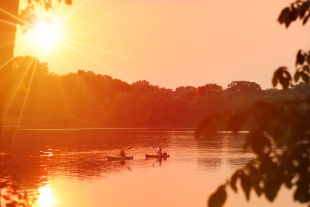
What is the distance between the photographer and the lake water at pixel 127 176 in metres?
47.7

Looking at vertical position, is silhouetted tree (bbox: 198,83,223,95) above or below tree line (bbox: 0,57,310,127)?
above

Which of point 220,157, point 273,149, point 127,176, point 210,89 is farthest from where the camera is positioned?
point 210,89


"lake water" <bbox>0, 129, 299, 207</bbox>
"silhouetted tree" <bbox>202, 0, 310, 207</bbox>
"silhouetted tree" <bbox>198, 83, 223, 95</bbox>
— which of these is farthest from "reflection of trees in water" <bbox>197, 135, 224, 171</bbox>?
"silhouetted tree" <bbox>198, 83, 223, 95</bbox>

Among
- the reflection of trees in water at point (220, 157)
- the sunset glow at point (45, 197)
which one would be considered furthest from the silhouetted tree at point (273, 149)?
the reflection of trees in water at point (220, 157)

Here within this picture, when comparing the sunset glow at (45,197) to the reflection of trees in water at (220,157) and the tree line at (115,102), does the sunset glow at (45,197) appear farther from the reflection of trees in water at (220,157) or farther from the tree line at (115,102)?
the tree line at (115,102)

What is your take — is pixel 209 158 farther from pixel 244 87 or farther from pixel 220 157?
pixel 244 87

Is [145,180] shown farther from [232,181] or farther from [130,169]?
[232,181]

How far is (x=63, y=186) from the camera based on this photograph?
54656 millimetres

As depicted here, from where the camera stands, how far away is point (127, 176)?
211 ft

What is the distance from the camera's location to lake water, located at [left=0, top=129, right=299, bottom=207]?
47688mm

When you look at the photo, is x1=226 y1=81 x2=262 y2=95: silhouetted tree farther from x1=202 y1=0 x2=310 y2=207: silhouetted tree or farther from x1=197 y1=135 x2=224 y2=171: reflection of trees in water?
x1=202 y1=0 x2=310 y2=207: silhouetted tree

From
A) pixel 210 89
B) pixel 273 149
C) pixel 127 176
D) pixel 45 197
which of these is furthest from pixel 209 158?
pixel 210 89

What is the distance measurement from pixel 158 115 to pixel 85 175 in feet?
349

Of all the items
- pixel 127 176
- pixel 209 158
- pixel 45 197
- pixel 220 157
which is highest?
pixel 220 157
